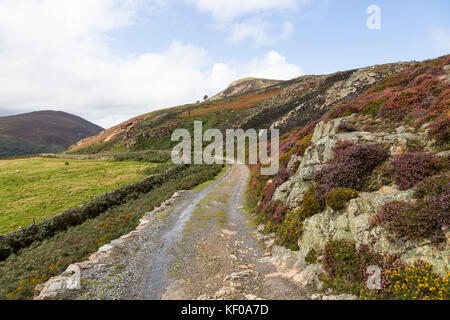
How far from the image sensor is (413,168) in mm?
9156

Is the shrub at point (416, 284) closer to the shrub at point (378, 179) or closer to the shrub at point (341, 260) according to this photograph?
the shrub at point (341, 260)

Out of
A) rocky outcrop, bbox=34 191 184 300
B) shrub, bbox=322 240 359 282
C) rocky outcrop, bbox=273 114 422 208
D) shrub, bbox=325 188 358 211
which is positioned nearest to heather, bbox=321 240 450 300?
shrub, bbox=322 240 359 282

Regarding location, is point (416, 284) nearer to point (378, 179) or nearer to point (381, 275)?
point (381, 275)

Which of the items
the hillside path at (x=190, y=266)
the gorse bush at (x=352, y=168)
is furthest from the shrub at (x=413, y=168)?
the hillside path at (x=190, y=266)

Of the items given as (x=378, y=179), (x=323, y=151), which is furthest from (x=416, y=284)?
(x=323, y=151)

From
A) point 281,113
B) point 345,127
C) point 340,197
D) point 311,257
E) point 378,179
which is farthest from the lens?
point 281,113

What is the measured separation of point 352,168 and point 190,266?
10.5m

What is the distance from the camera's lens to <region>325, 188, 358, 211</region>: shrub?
1018 centimetres

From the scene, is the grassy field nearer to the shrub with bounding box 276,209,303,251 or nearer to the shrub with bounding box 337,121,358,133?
the shrub with bounding box 276,209,303,251

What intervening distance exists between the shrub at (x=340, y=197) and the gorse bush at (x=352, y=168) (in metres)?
0.76

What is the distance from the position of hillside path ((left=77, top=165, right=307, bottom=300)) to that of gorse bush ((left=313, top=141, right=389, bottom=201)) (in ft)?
18.4

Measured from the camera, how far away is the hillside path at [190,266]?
29.8 ft
